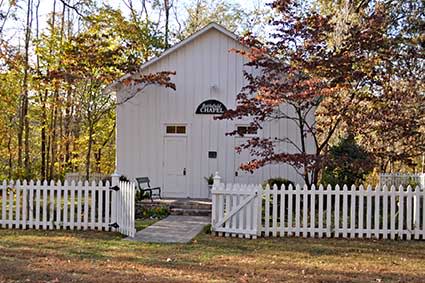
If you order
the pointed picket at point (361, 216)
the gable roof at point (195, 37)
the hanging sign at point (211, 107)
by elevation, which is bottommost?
the pointed picket at point (361, 216)

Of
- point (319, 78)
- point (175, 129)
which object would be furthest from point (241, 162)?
point (319, 78)

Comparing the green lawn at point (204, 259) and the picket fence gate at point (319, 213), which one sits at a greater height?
the picket fence gate at point (319, 213)

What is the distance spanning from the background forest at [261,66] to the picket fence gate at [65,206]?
390cm

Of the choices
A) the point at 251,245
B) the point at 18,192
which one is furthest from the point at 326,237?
the point at 18,192

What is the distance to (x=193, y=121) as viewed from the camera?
15.6m

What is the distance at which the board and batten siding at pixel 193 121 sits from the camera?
50.5 feet

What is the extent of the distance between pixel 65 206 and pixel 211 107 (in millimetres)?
→ 7192

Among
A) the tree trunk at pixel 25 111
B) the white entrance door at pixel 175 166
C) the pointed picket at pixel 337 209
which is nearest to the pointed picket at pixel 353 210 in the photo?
the pointed picket at pixel 337 209

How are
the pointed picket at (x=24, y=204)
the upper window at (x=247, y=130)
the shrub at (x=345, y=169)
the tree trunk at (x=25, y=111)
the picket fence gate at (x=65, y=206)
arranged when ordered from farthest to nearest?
the tree trunk at (x=25, y=111) → the upper window at (x=247, y=130) → the shrub at (x=345, y=169) → the pointed picket at (x=24, y=204) → the picket fence gate at (x=65, y=206)

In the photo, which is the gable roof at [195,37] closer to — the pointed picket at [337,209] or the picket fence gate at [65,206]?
the picket fence gate at [65,206]

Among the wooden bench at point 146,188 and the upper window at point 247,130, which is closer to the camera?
the wooden bench at point 146,188

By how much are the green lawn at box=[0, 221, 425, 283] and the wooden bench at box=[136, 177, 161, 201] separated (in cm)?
482

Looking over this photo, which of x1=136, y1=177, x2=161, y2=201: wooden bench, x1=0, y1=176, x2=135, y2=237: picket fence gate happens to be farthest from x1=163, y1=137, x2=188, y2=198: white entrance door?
x1=0, y1=176, x2=135, y2=237: picket fence gate

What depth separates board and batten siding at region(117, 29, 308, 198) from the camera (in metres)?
15.4
